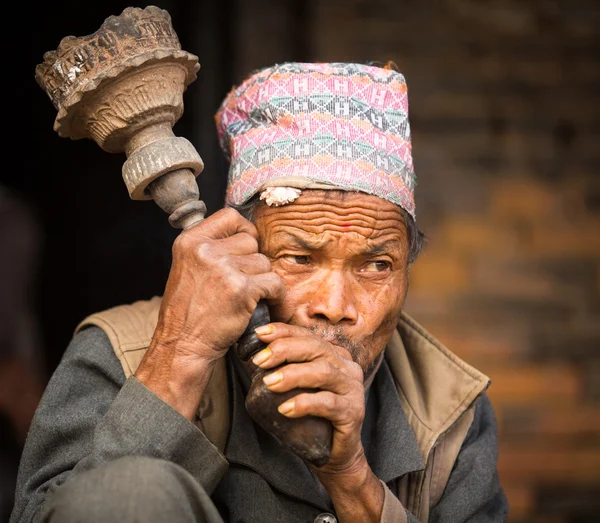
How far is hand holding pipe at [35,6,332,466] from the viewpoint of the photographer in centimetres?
227

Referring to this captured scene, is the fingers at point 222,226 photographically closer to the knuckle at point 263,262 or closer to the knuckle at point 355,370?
the knuckle at point 263,262

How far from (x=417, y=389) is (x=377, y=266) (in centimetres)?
60

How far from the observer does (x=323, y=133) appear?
8.70 ft

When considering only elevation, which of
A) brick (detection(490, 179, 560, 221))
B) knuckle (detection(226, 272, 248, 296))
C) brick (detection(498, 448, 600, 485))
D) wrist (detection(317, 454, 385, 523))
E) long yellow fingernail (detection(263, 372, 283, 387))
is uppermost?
knuckle (detection(226, 272, 248, 296))

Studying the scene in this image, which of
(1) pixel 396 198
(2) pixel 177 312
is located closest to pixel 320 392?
(2) pixel 177 312

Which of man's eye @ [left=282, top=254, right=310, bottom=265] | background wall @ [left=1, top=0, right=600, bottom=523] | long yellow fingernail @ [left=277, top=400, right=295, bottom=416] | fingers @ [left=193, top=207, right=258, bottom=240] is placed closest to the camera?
long yellow fingernail @ [left=277, top=400, right=295, bottom=416]

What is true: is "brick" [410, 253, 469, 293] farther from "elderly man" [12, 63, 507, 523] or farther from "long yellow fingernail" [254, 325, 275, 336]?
"long yellow fingernail" [254, 325, 275, 336]

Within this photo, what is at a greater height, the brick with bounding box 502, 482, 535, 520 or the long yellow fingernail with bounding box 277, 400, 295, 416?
the long yellow fingernail with bounding box 277, 400, 295, 416

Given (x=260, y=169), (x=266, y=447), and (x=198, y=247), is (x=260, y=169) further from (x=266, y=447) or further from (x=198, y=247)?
(x=266, y=447)

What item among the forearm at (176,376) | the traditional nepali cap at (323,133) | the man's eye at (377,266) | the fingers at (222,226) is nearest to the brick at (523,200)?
the traditional nepali cap at (323,133)

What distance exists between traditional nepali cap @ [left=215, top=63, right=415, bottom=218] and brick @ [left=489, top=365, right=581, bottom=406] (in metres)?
2.11

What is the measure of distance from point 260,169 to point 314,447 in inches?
36.0

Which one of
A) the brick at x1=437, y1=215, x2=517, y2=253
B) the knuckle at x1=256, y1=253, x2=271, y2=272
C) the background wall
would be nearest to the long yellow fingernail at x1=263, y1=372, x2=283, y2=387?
the knuckle at x1=256, y1=253, x2=271, y2=272

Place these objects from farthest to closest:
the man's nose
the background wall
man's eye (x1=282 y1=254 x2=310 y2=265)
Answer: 1. the background wall
2. man's eye (x1=282 y1=254 x2=310 y2=265)
3. the man's nose
